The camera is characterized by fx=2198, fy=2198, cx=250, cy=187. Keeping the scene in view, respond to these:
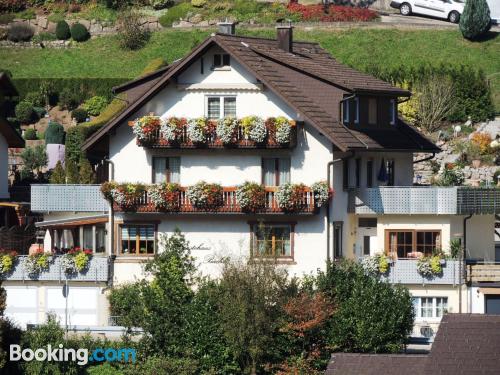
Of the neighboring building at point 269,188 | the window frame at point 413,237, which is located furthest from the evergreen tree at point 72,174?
the window frame at point 413,237

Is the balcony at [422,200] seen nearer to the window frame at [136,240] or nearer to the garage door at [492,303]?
the garage door at [492,303]

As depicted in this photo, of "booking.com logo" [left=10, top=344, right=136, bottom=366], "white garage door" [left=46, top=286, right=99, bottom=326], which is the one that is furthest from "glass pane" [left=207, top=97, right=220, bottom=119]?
"booking.com logo" [left=10, top=344, right=136, bottom=366]

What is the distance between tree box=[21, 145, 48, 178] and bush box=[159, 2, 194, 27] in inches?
980

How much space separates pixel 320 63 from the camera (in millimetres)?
73062

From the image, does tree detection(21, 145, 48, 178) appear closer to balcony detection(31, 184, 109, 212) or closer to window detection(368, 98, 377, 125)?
balcony detection(31, 184, 109, 212)

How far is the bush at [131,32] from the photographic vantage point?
374ft

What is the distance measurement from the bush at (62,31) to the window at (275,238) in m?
49.2

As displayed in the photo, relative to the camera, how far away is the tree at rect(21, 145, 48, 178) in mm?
90606

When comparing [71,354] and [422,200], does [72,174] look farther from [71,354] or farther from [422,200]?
[71,354]

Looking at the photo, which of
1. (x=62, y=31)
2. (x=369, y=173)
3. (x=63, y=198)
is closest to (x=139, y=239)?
(x=63, y=198)

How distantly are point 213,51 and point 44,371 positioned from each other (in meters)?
12.3

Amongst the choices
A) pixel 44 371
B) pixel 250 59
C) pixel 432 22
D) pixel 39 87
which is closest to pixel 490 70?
pixel 432 22

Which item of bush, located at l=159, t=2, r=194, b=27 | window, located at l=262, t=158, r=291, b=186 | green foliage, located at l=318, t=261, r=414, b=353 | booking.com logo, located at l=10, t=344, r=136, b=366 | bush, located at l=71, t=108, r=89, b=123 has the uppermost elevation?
bush, located at l=159, t=2, r=194, b=27

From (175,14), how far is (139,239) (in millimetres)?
48719
